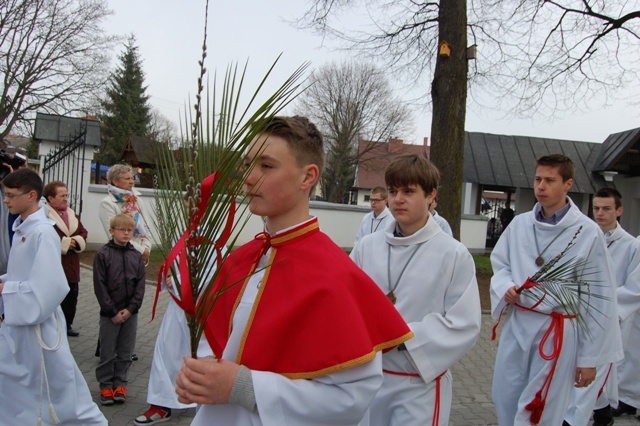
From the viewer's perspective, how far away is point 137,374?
6.34 metres

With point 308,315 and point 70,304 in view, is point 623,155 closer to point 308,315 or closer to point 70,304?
point 70,304

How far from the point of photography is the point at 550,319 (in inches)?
161

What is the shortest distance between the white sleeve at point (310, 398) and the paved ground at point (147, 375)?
3.80m

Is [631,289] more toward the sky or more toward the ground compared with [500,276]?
more toward the ground

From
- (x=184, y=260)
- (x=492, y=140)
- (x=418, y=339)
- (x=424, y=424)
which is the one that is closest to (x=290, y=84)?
(x=184, y=260)

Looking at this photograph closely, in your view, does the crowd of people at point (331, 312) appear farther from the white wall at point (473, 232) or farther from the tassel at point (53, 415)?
the white wall at point (473, 232)

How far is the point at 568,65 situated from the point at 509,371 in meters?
12.7

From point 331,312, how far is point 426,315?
1.44 m

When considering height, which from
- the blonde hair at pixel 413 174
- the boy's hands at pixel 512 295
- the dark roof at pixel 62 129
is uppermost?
the dark roof at pixel 62 129

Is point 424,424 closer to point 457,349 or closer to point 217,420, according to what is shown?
point 457,349

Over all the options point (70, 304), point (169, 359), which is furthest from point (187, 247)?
point (70, 304)

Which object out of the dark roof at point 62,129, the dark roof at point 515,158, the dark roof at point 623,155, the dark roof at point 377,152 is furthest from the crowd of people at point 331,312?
the dark roof at point 377,152

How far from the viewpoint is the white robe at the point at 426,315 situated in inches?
117

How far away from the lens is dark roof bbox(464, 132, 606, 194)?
774 inches
